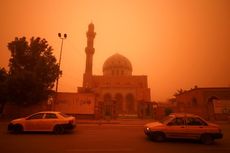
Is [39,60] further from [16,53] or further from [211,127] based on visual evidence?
[211,127]

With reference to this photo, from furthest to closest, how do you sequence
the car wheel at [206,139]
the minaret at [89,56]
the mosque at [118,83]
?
1. the minaret at [89,56]
2. the mosque at [118,83]
3. the car wheel at [206,139]

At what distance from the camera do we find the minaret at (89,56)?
51.8 m

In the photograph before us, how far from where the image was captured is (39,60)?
23625 mm

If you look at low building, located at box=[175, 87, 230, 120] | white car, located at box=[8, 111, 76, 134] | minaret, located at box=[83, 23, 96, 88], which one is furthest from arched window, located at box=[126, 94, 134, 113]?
white car, located at box=[8, 111, 76, 134]

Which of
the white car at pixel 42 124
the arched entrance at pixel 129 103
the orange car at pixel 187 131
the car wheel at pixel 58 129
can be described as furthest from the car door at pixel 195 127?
the arched entrance at pixel 129 103

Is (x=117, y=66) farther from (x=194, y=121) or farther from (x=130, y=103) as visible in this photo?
(x=194, y=121)

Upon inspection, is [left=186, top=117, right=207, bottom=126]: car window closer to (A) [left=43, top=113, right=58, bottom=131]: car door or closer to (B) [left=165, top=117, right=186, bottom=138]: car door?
(B) [left=165, top=117, right=186, bottom=138]: car door

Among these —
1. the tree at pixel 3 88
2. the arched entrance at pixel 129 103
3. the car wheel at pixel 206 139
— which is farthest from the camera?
the arched entrance at pixel 129 103

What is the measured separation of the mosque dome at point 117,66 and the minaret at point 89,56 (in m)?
9.42

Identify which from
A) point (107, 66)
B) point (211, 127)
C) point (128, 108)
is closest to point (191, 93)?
point (128, 108)

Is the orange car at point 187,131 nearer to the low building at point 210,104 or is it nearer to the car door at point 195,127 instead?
the car door at point 195,127

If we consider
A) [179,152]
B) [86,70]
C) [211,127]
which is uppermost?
[86,70]

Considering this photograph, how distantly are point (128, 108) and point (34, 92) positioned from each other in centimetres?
3171

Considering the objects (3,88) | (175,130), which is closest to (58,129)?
(175,130)
